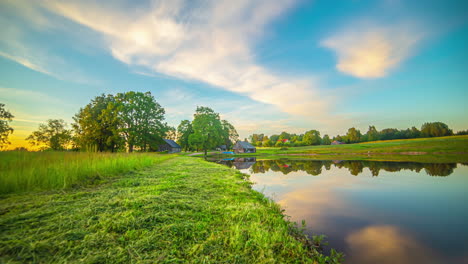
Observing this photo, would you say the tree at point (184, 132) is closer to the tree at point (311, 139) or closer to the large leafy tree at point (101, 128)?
the large leafy tree at point (101, 128)

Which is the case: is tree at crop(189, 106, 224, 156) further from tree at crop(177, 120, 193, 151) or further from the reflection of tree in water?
the reflection of tree in water

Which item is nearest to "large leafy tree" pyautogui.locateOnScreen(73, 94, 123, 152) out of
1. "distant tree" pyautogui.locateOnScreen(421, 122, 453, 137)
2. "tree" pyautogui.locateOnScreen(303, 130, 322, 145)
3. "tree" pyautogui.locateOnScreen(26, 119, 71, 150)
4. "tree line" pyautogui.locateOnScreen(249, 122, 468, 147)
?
"tree" pyautogui.locateOnScreen(26, 119, 71, 150)

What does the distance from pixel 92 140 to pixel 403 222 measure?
2966 cm

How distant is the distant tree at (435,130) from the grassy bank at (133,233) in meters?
77.9

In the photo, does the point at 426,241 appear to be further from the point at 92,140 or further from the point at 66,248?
the point at 92,140

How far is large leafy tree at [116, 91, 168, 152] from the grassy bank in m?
23.2

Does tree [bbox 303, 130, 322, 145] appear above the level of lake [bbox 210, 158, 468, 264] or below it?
above

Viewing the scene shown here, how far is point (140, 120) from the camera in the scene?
25.2 m

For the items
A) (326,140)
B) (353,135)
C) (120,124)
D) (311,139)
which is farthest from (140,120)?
(326,140)

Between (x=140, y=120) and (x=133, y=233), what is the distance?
26746mm

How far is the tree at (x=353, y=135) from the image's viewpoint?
75994 mm

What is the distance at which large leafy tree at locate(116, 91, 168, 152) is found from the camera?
2366 cm

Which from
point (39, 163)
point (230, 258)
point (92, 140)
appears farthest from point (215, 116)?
point (230, 258)

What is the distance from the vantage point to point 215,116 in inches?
1606
